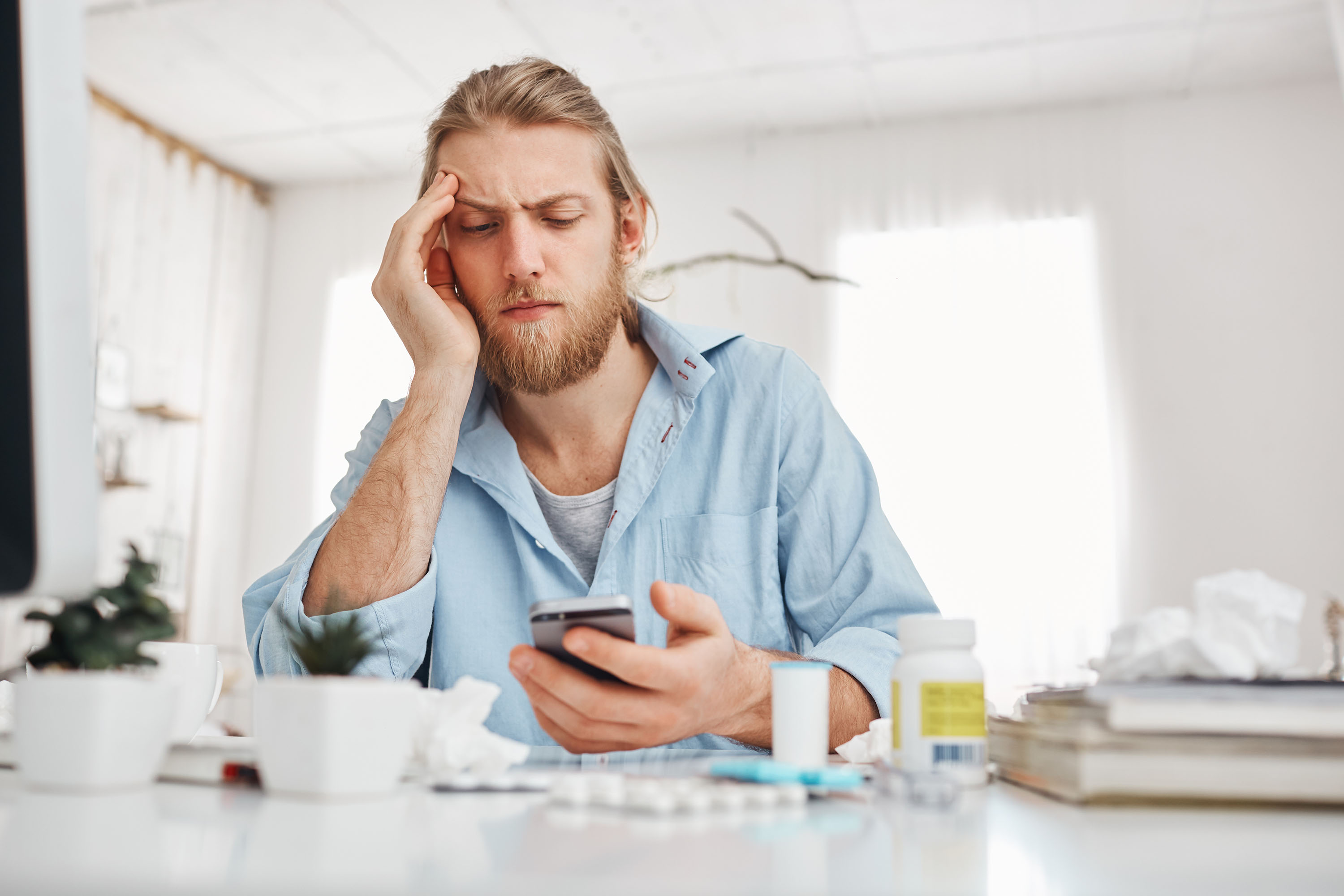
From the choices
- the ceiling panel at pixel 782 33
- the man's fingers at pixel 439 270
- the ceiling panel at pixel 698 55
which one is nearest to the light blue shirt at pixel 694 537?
the man's fingers at pixel 439 270

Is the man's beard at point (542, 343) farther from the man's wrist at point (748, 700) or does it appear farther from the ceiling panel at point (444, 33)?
the ceiling panel at point (444, 33)

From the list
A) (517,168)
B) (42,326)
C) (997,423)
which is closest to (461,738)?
(42,326)

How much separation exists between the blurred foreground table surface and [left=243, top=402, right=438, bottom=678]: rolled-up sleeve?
1.80ft

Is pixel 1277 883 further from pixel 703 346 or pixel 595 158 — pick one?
pixel 595 158

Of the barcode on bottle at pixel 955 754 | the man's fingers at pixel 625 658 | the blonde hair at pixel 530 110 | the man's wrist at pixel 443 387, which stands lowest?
the barcode on bottle at pixel 955 754

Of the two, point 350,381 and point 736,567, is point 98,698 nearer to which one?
point 736,567

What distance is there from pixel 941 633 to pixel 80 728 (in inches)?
19.1

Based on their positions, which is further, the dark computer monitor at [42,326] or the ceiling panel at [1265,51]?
the ceiling panel at [1265,51]

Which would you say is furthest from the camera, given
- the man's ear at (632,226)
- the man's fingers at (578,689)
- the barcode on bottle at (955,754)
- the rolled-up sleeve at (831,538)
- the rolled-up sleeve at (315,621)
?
the man's ear at (632,226)

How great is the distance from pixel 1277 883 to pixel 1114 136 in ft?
14.0

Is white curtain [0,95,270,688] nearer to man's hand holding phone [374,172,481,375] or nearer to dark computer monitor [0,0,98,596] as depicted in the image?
man's hand holding phone [374,172,481,375]

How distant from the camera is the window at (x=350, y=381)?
15.1 ft

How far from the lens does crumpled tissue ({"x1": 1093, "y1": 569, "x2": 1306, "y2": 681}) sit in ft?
1.87

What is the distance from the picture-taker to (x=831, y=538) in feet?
4.28
